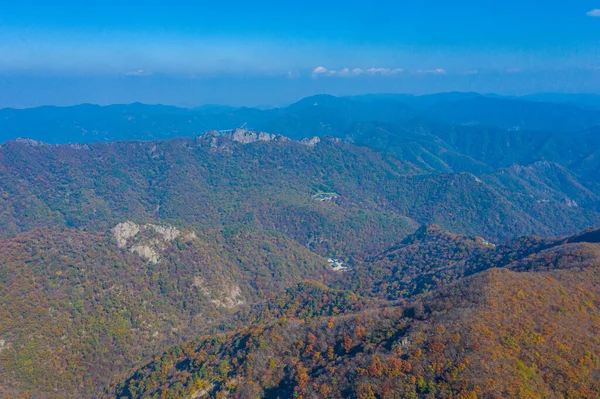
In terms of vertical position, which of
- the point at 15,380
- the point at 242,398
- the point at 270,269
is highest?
the point at 242,398

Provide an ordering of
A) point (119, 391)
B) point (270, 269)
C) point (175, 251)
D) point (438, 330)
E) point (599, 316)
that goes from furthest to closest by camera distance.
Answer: point (270, 269) → point (175, 251) → point (119, 391) → point (599, 316) → point (438, 330)

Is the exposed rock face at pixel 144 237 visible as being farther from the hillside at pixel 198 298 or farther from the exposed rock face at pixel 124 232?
the hillside at pixel 198 298

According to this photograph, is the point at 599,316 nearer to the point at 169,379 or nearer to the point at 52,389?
the point at 169,379

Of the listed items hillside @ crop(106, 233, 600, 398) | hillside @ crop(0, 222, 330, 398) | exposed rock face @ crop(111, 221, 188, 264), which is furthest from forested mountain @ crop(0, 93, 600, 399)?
exposed rock face @ crop(111, 221, 188, 264)

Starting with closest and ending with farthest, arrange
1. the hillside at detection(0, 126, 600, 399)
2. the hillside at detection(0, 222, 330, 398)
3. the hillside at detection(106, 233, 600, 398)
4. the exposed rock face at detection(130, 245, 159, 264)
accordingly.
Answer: the hillside at detection(106, 233, 600, 398) < the hillside at detection(0, 126, 600, 399) < the hillside at detection(0, 222, 330, 398) < the exposed rock face at detection(130, 245, 159, 264)

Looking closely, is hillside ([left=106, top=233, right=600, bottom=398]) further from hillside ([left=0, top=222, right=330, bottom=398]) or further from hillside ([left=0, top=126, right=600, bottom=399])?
hillside ([left=0, top=222, right=330, bottom=398])

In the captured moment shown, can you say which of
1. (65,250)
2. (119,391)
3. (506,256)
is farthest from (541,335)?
(65,250)

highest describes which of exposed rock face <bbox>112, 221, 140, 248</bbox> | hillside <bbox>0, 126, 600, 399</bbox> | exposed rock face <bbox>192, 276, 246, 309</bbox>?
exposed rock face <bbox>112, 221, 140, 248</bbox>

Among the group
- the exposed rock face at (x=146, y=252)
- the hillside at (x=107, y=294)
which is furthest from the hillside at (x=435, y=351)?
the exposed rock face at (x=146, y=252)
